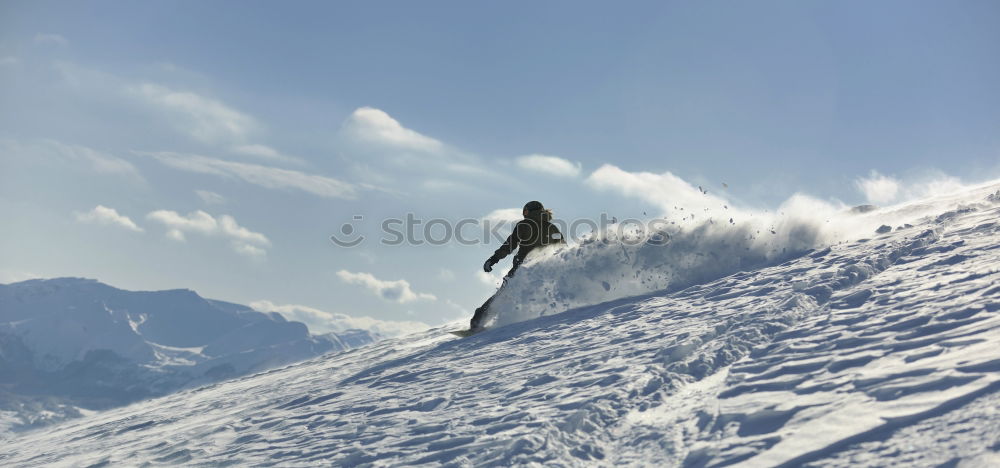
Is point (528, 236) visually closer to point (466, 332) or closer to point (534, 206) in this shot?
point (534, 206)

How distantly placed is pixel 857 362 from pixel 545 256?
816 cm

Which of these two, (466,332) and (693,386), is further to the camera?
(466,332)

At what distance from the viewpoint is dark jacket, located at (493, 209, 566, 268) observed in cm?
1373

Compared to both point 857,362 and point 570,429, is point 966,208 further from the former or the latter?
point 570,429

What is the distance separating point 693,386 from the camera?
6258 mm

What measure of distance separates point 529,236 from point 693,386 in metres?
7.69

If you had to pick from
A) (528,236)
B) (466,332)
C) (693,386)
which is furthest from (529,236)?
(693,386)

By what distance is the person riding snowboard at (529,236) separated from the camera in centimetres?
1370

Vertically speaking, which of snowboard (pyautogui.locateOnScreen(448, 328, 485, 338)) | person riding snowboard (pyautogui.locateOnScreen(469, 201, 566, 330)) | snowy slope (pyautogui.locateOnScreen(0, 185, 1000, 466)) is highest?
person riding snowboard (pyautogui.locateOnScreen(469, 201, 566, 330))

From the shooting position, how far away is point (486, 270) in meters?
13.7

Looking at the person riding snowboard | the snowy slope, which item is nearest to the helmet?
the person riding snowboard

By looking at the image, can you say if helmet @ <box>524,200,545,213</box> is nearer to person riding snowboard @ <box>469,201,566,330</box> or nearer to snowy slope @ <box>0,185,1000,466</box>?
person riding snowboard @ <box>469,201,566,330</box>

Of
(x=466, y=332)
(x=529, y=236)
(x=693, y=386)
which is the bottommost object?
(x=693, y=386)

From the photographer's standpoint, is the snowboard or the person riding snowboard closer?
the snowboard
